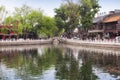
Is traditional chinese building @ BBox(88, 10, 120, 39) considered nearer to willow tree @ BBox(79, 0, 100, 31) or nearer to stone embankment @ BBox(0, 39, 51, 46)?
willow tree @ BBox(79, 0, 100, 31)

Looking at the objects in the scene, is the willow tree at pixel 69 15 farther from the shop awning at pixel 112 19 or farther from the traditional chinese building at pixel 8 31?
the traditional chinese building at pixel 8 31

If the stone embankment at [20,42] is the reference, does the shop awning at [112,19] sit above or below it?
above

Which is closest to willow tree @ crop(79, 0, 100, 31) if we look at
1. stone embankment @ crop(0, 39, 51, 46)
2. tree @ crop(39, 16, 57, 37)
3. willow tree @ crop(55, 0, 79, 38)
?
willow tree @ crop(55, 0, 79, 38)

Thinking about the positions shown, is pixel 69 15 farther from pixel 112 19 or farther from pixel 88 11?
pixel 112 19

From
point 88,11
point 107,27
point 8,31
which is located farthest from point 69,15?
point 8,31

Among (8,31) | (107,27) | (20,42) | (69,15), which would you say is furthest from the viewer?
(8,31)

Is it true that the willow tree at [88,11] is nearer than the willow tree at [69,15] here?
Yes

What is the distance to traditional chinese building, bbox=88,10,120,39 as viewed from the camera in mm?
94175

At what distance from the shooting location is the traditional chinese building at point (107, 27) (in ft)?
309

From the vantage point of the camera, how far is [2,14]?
118562 millimetres

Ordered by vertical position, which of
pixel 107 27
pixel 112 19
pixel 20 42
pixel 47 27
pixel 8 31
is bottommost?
pixel 20 42

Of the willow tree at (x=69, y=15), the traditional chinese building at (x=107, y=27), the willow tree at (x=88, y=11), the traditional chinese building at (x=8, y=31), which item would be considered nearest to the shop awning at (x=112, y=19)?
the traditional chinese building at (x=107, y=27)

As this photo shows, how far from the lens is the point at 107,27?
102 meters

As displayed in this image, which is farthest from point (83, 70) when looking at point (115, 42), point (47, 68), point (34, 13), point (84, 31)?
point (34, 13)
